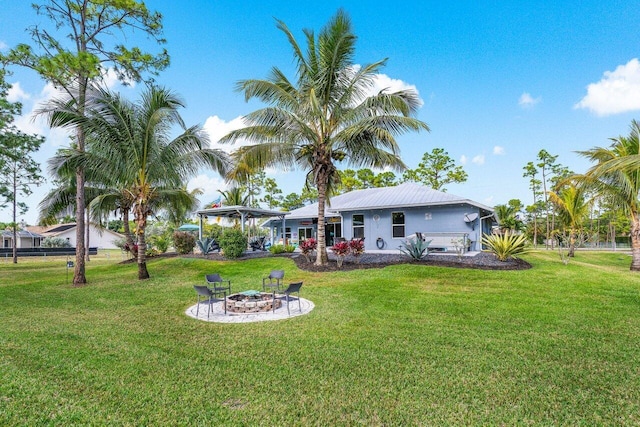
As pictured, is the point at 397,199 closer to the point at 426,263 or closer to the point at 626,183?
the point at 426,263

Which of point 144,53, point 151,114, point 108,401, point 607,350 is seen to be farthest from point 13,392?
point 144,53

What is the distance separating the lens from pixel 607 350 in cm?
478

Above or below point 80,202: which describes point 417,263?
below

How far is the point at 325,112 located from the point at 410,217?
8247mm

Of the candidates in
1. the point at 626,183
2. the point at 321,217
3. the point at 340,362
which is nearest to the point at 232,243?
the point at 321,217

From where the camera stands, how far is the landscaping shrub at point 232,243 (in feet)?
52.2

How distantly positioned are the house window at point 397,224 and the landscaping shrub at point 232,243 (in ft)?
28.1


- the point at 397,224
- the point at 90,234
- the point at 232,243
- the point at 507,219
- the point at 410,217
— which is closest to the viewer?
the point at 232,243

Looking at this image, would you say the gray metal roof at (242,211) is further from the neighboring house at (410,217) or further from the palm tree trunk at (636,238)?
the palm tree trunk at (636,238)

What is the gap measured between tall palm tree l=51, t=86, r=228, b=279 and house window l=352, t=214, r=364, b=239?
32.9 feet

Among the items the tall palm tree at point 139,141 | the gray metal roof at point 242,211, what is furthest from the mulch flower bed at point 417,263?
the tall palm tree at point 139,141

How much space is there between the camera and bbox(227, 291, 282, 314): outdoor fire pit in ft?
23.6

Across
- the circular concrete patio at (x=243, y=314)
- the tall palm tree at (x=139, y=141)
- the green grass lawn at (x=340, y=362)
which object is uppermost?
the tall palm tree at (x=139, y=141)

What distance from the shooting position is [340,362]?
14.5ft
